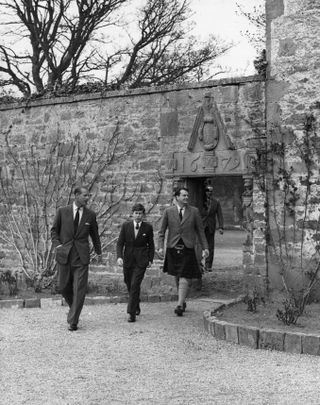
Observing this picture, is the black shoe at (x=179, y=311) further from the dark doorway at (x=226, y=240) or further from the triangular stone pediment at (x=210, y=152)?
the triangular stone pediment at (x=210, y=152)

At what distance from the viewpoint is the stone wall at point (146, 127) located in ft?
29.8

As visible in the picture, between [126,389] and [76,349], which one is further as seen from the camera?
[76,349]

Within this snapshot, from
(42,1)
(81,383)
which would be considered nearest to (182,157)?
(81,383)

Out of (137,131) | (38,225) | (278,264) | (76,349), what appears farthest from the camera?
(38,225)

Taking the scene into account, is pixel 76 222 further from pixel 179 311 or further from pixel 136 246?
pixel 179 311

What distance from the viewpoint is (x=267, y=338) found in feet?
19.7

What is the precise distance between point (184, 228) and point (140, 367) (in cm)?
284

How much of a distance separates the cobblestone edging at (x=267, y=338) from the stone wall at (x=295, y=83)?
2.46 meters

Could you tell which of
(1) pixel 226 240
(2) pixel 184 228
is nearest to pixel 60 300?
(2) pixel 184 228

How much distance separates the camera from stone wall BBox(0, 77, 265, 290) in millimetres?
9094

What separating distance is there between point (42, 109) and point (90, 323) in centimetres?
515

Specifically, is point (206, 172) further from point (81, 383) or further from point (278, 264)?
point (81, 383)

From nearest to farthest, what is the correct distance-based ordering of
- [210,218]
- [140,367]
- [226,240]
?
[140,367], [210,218], [226,240]

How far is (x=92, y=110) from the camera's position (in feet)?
34.7
